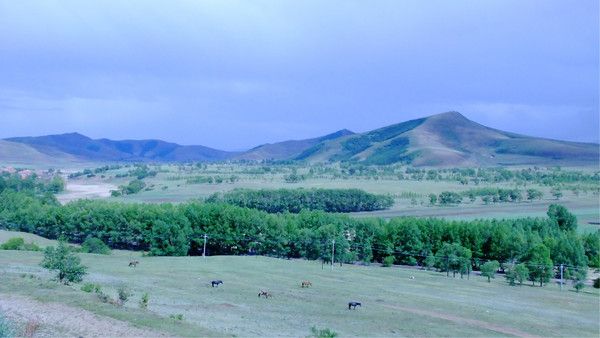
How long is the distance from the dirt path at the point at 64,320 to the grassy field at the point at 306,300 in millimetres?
764

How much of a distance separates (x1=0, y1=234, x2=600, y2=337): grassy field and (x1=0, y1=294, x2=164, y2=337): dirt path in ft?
2.51

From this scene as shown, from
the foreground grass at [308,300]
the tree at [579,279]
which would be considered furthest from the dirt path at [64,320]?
the tree at [579,279]

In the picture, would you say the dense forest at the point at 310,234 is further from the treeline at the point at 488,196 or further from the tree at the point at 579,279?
the treeline at the point at 488,196

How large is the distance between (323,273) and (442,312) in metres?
24.9

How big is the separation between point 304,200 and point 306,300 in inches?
3813

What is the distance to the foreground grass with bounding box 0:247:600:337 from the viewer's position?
34.5 meters

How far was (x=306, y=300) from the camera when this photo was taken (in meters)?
46.2

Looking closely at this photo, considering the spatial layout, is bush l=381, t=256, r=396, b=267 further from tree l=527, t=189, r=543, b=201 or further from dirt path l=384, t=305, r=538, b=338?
tree l=527, t=189, r=543, b=201

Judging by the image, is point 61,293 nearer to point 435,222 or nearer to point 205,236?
point 205,236

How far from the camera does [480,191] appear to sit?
600ft

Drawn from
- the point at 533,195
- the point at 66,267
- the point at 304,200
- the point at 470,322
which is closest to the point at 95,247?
the point at 66,267

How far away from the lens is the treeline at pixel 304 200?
138 m

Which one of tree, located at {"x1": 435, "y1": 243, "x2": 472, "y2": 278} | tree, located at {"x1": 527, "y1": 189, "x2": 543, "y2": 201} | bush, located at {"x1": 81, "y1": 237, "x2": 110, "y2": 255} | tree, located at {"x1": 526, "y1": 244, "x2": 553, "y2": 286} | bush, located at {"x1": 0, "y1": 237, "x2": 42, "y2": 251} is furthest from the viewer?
tree, located at {"x1": 527, "y1": 189, "x2": 543, "y2": 201}

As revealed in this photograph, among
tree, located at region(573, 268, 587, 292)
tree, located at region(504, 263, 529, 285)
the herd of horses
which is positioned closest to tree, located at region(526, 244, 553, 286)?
tree, located at region(504, 263, 529, 285)
